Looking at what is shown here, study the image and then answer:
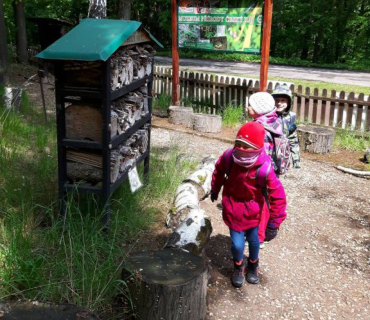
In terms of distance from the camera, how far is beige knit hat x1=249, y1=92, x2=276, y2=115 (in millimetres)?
3848

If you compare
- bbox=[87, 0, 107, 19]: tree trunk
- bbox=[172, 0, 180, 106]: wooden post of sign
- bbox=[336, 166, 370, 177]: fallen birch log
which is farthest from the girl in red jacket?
bbox=[172, 0, 180, 106]: wooden post of sign

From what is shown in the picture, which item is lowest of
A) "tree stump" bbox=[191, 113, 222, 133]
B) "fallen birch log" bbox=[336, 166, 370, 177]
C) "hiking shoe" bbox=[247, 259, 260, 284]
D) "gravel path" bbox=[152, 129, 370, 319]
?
"gravel path" bbox=[152, 129, 370, 319]

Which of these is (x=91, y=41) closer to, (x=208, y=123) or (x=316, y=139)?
(x=316, y=139)

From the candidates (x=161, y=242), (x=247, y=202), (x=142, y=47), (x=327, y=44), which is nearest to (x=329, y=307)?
(x=247, y=202)

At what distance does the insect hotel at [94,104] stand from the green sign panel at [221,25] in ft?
17.2

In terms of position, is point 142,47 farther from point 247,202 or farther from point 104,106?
point 247,202

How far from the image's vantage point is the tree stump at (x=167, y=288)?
279cm

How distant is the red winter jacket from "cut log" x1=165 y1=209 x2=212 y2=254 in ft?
1.42

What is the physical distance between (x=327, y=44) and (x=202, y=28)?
24638 mm

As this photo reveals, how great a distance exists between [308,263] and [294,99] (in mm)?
5840

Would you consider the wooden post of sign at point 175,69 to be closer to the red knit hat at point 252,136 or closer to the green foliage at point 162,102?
the green foliage at point 162,102

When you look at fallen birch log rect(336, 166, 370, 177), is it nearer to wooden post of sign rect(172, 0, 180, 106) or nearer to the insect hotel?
the insect hotel

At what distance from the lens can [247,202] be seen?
3.50m

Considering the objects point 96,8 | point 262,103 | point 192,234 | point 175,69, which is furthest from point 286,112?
point 175,69
